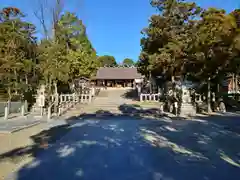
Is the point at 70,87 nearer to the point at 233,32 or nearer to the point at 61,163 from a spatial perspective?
the point at 233,32

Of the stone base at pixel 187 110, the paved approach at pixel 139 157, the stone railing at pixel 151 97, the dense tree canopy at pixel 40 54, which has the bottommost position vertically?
the paved approach at pixel 139 157

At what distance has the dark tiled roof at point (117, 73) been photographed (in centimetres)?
5347

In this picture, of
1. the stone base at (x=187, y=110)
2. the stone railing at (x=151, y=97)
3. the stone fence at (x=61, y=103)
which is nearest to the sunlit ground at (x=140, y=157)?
the stone base at (x=187, y=110)

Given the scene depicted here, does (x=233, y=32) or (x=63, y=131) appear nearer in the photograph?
(x=63, y=131)

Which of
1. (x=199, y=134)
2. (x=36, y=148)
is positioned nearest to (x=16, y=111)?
(x=36, y=148)

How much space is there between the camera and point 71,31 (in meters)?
31.3

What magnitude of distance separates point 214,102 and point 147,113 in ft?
18.1

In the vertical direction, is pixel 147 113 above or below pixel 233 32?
below

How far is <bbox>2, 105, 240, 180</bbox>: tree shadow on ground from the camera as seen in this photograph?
5.20m

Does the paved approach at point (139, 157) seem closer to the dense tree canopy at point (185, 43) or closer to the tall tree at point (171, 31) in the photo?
the dense tree canopy at point (185, 43)

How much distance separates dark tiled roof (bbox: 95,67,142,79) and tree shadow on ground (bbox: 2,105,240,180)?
43.2m

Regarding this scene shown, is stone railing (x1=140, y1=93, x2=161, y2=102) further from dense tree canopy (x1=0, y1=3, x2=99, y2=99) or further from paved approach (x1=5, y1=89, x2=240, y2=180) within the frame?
paved approach (x1=5, y1=89, x2=240, y2=180)

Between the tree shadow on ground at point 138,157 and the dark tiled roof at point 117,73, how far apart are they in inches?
1700

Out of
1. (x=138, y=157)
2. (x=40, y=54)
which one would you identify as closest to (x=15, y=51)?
(x=40, y=54)
